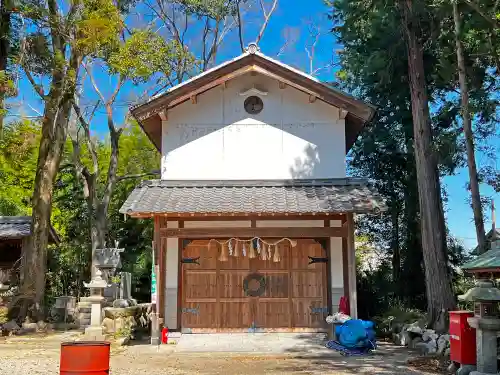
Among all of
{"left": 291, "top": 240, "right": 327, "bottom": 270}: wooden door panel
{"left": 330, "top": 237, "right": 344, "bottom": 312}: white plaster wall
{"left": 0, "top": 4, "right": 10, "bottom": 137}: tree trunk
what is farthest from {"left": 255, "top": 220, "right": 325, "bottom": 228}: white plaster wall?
{"left": 0, "top": 4, "right": 10, "bottom": 137}: tree trunk

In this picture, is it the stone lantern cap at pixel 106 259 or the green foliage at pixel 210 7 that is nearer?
the stone lantern cap at pixel 106 259

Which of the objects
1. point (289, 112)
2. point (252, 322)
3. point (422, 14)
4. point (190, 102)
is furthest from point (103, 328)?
point (422, 14)

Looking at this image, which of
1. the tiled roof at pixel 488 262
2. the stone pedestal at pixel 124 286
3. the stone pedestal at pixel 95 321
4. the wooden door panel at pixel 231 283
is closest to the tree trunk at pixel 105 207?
the stone pedestal at pixel 124 286

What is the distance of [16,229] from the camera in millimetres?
20688

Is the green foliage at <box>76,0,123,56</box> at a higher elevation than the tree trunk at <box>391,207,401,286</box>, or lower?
higher

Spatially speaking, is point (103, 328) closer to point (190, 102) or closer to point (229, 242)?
point (229, 242)

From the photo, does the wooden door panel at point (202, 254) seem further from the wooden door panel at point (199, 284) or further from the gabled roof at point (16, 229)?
the gabled roof at point (16, 229)

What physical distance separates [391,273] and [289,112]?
25.9ft

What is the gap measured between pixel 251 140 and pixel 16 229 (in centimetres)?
1149

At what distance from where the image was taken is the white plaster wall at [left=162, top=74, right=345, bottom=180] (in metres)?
14.4

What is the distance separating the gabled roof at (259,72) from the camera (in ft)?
45.6

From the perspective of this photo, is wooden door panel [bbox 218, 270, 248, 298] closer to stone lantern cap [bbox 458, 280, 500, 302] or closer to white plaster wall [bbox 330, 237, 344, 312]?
white plaster wall [bbox 330, 237, 344, 312]

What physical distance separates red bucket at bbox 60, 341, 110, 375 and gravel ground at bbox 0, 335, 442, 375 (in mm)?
3672

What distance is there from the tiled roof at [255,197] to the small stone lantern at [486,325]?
3.84 metres
